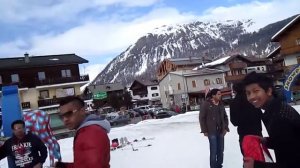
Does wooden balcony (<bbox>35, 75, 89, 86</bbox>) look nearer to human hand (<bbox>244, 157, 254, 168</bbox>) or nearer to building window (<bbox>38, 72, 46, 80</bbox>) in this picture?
building window (<bbox>38, 72, 46, 80</bbox>)

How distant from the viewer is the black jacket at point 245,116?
5.93m

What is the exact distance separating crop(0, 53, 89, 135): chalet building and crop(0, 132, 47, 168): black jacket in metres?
41.9

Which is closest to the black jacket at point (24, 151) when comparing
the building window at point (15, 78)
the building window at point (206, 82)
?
the building window at point (15, 78)

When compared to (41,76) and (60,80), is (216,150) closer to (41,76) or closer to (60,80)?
(60,80)

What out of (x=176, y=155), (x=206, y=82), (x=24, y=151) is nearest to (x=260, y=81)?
(x=24, y=151)

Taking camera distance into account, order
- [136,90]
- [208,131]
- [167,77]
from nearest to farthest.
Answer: [208,131] < [167,77] < [136,90]

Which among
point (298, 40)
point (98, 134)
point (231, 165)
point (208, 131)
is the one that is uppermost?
point (298, 40)

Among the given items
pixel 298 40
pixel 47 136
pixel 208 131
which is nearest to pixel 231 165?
pixel 208 131

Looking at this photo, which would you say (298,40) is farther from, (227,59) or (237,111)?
(237,111)

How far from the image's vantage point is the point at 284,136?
2.71m

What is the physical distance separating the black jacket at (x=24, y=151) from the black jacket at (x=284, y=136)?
12.3 feet

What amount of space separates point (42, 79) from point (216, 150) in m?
43.5

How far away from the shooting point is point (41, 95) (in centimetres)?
4828

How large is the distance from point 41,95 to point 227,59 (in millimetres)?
31457
